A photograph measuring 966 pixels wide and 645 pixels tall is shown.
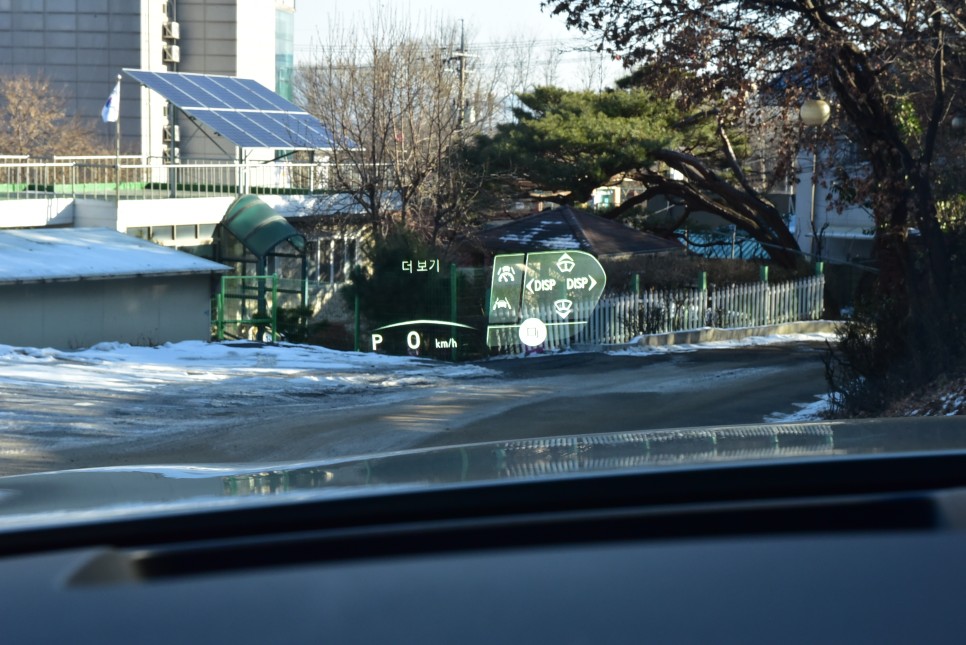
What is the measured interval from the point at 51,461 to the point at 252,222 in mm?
16289

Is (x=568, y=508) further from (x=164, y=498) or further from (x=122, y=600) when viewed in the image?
(x=164, y=498)

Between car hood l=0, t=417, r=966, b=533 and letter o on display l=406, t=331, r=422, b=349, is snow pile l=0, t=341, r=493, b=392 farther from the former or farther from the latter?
car hood l=0, t=417, r=966, b=533

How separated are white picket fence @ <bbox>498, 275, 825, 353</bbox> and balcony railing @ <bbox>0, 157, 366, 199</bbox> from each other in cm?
756

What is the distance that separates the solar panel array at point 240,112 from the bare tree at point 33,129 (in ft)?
95.0

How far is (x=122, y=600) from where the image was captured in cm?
134

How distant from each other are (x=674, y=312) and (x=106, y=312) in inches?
429

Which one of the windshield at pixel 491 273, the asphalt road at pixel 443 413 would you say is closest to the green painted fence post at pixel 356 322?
the windshield at pixel 491 273

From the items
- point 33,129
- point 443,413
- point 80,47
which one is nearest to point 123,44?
point 80,47

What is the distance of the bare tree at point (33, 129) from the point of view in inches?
2299

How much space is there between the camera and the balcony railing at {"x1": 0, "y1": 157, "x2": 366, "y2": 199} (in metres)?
24.9

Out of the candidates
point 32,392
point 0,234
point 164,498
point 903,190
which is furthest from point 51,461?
point 0,234

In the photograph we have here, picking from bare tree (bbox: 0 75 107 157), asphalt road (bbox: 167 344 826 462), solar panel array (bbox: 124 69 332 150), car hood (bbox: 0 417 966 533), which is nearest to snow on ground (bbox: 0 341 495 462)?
asphalt road (bbox: 167 344 826 462)

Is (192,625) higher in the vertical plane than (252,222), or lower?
lower

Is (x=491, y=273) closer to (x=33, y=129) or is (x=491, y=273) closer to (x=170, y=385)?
(x=170, y=385)
